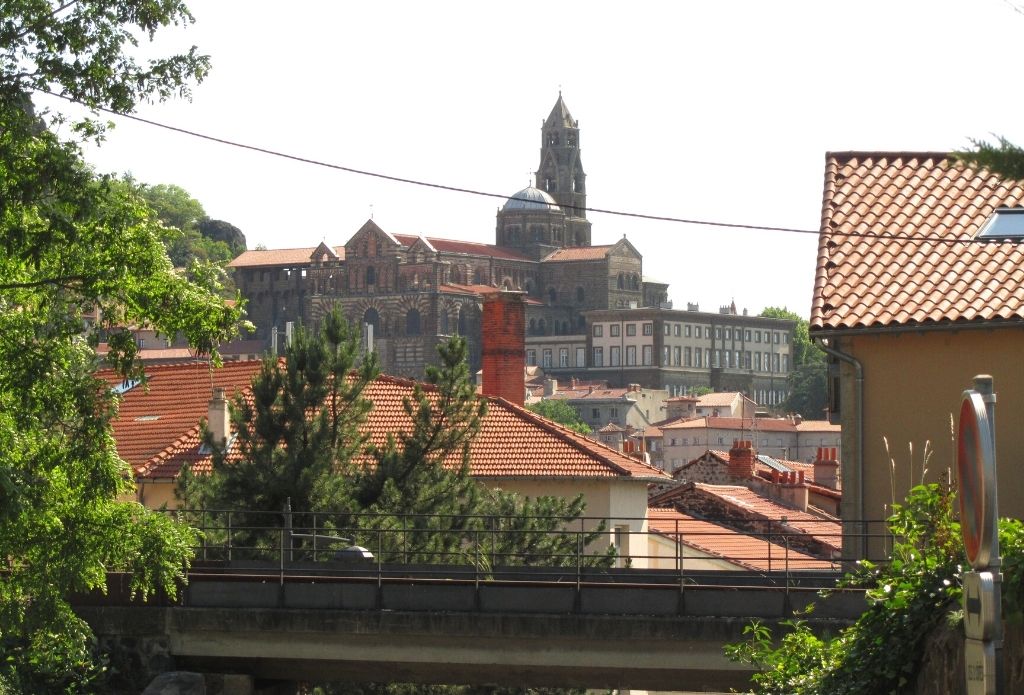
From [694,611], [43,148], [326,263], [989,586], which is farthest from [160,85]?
[326,263]

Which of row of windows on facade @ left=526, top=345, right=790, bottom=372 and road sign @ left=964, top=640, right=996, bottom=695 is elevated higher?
row of windows on facade @ left=526, top=345, right=790, bottom=372

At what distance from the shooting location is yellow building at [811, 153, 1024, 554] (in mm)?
17047

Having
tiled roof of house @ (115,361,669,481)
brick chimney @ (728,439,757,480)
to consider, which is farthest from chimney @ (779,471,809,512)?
tiled roof of house @ (115,361,669,481)

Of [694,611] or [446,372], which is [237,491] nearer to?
[446,372]

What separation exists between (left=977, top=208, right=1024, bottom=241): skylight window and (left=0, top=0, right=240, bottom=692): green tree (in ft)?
26.5

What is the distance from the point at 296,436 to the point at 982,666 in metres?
21.2

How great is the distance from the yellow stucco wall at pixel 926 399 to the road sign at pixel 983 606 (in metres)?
12.4

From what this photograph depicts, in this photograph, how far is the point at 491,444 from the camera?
35.1 meters

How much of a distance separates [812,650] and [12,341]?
682 centimetres

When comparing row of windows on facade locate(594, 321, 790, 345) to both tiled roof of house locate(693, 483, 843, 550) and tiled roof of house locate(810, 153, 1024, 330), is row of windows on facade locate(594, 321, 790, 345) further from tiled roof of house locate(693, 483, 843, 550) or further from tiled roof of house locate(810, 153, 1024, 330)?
tiled roof of house locate(810, 153, 1024, 330)

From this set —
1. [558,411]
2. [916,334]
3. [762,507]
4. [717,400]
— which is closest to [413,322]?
[558,411]

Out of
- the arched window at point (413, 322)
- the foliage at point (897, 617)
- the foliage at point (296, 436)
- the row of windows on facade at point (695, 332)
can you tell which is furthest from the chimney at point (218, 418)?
the row of windows on facade at point (695, 332)

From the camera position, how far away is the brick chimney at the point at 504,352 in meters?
42.3

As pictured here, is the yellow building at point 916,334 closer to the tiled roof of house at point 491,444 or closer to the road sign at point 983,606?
the road sign at point 983,606
